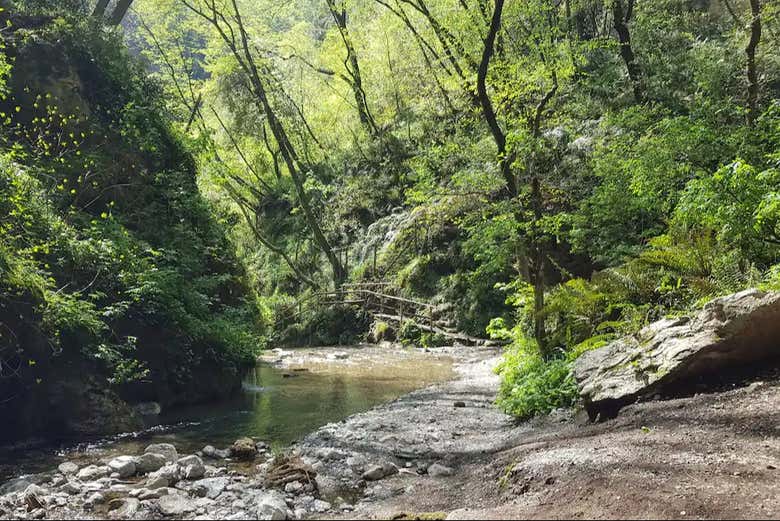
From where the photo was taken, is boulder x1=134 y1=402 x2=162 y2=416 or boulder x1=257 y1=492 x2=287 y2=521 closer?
boulder x1=257 y1=492 x2=287 y2=521

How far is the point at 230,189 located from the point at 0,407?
2074 cm

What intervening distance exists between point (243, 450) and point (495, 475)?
11.7ft

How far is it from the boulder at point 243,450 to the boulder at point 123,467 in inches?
50.7

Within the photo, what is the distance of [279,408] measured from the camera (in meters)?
10.4

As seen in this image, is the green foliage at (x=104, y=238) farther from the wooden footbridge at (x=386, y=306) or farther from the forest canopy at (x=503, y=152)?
the wooden footbridge at (x=386, y=306)

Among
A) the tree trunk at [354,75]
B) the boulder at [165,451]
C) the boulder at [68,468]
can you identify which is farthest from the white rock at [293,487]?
the tree trunk at [354,75]

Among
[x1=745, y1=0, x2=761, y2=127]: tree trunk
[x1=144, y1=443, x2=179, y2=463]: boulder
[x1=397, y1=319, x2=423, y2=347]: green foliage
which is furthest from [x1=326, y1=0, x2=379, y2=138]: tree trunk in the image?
[x1=144, y1=443, x2=179, y2=463]: boulder

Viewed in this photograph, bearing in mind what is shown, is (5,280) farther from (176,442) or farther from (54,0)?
(54,0)

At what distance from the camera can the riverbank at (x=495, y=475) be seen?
12.3ft

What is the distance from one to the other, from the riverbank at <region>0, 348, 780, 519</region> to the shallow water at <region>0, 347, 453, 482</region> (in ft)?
2.98

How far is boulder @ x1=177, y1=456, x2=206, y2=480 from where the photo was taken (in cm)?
603

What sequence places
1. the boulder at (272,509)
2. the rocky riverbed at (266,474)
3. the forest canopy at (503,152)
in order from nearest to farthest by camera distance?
the boulder at (272,509) < the rocky riverbed at (266,474) < the forest canopy at (503,152)

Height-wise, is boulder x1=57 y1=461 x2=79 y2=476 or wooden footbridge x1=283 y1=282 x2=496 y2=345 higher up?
wooden footbridge x1=283 y1=282 x2=496 y2=345

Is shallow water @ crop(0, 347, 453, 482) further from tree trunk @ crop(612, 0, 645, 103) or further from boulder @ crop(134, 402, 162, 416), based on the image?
tree trunk @ crop(612, 0, 645, 103)
